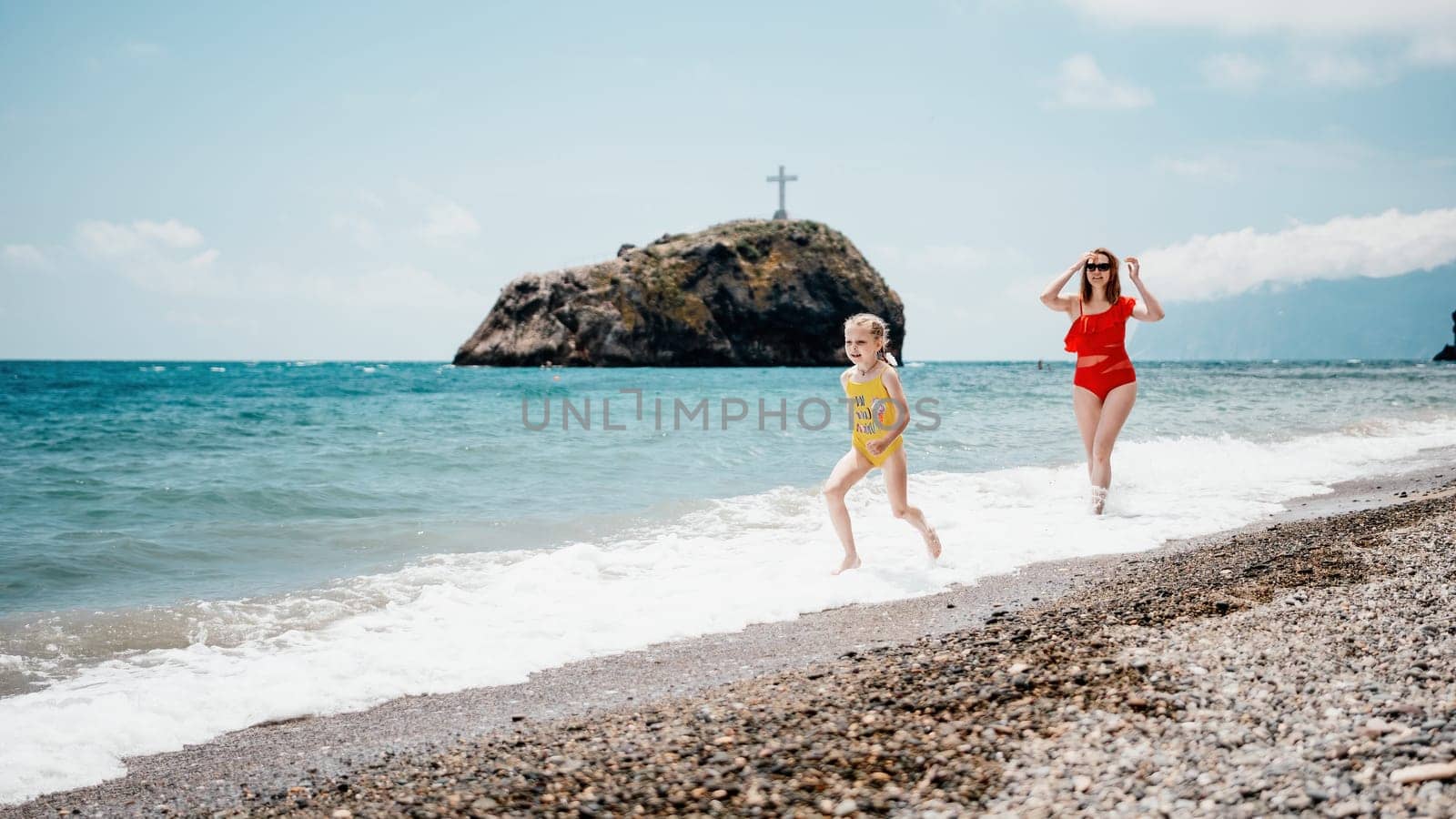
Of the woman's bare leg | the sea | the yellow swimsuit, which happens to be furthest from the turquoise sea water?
the woman's bare leg

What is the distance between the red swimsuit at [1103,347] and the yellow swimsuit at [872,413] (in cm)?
256

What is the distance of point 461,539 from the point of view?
8.78m

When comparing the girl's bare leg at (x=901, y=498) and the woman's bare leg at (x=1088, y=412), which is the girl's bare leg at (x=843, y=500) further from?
the woman's bare leg at (x=1088, y=412)

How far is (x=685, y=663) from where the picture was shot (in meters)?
4.68

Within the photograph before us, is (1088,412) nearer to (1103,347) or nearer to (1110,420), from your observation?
(1110,420)

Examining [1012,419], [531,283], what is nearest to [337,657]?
[1012,419]

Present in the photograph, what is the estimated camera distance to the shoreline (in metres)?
3.47

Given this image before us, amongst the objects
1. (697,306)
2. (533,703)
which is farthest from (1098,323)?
(697,306)

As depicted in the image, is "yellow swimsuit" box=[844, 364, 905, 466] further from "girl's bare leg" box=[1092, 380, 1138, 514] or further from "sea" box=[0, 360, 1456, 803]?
"girl's bare leg" box=[1092, 380, 1138, 514]

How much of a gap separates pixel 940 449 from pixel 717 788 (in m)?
12.8

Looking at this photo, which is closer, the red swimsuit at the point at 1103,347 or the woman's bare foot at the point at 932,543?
the woman's bare foot at the point at 932,543

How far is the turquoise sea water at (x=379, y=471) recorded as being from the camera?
26.6 feet

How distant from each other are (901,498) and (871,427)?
0.60 meters

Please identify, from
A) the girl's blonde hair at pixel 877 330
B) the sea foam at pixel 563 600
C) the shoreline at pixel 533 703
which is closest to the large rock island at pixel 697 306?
the sea foam at pixel 563 600
